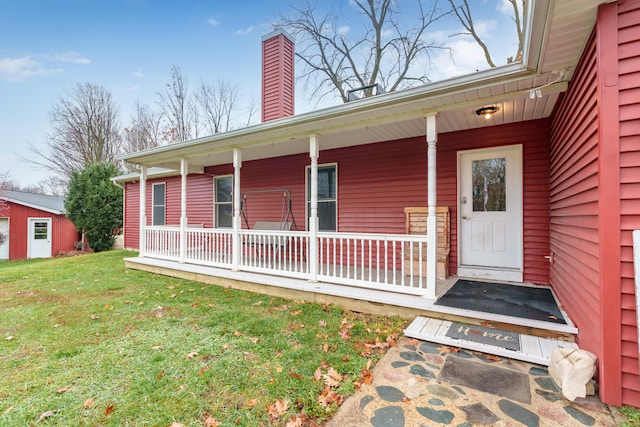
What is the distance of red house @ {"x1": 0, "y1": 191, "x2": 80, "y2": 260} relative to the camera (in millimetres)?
13977

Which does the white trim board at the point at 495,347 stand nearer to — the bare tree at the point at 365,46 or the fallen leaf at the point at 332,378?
the fallen leaf at the point at 332,378

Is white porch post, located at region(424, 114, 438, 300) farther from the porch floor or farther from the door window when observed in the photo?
the door window


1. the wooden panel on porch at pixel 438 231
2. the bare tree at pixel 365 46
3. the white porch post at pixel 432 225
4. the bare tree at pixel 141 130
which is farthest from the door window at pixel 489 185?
the bare tree at pixel 141 130

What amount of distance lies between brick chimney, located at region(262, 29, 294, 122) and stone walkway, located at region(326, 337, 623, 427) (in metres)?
6.14

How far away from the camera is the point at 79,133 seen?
17.0 meters

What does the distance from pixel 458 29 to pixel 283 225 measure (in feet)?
30.8

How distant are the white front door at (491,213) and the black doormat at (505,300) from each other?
383 millimetres

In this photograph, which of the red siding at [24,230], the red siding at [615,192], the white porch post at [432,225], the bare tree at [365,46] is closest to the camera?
the red siding at [615,192]

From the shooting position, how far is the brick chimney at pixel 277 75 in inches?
276

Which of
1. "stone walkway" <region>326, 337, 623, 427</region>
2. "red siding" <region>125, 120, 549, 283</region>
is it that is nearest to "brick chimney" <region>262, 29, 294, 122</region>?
"red siding" <region>125, 120, 549, 283</region>

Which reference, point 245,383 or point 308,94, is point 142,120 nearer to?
point 308,94

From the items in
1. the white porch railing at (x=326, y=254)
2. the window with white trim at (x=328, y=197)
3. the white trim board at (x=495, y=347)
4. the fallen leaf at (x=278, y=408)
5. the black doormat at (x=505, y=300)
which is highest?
the window with white trim at (x=328, y=197)

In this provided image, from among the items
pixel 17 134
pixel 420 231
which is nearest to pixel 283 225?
pixel 420 231

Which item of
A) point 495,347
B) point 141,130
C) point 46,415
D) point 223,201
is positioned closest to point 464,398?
point 495,347
